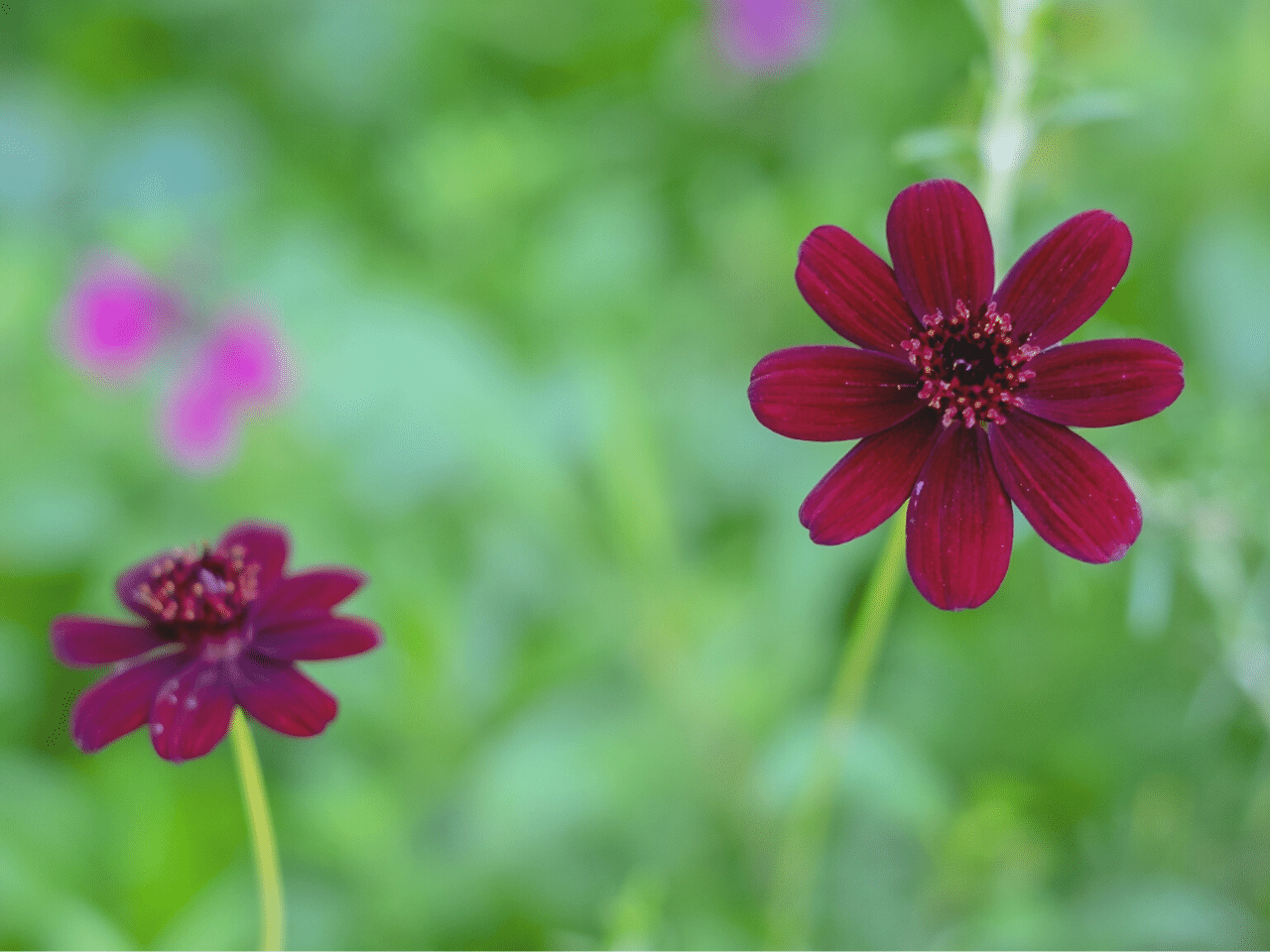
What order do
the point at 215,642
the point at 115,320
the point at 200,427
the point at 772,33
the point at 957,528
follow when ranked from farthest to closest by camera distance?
1. the point at 772,33
2. the point at 115,320
3. the point at 200,427
4. the point at 215,642
5. the point at 957,528

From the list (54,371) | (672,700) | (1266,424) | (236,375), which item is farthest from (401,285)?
(1266,424)

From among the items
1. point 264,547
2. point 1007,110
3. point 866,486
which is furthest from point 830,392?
point 264,547

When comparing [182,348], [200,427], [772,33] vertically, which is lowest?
[200,427]

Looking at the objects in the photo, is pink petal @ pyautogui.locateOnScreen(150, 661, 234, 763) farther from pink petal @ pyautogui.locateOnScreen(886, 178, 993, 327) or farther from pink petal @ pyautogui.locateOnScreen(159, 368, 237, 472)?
pink petal @ pyautogui.locateOnScreen(159, 368, 237, 472)

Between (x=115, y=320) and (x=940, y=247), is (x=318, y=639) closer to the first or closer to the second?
(x=940, y=247)

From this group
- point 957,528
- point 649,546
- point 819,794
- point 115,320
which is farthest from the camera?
point 115,320

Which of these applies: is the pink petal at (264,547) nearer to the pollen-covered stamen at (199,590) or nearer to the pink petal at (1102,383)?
the pollen-covered stamen at (199,590)

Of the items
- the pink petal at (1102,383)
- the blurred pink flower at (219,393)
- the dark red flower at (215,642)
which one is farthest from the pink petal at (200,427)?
the pink petal at (1102,383)
